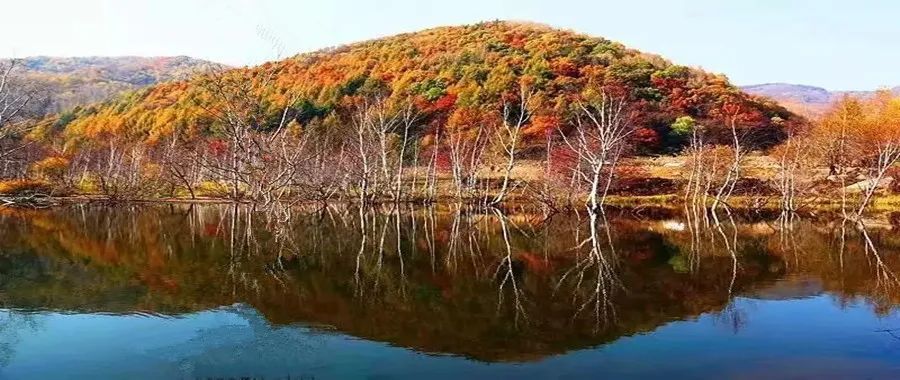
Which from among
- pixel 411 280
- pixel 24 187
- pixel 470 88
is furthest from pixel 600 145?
pixel 24 187

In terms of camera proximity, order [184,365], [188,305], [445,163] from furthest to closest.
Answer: [445,163], [188,305], [184,365]

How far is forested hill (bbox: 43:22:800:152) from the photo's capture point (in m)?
73.9

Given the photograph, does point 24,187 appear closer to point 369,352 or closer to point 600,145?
point 600,145

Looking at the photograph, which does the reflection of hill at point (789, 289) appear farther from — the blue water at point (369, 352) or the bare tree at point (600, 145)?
the bare tree at point (600, 145)

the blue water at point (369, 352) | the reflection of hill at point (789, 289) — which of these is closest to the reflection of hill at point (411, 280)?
the reflection of hill at point (789, 289)

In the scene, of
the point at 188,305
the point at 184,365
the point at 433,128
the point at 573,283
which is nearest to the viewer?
the point at 184,365

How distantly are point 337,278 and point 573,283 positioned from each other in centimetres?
600

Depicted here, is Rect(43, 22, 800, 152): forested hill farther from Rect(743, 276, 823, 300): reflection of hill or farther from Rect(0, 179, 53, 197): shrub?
Rect(743, 276, 823, 300): reflection of hill

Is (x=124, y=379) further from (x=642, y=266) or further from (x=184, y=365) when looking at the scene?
(x=642, y=266)

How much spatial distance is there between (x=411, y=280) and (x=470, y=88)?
6669 cm

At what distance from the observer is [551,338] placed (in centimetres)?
1186

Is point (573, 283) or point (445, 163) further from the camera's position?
point (445, 163)

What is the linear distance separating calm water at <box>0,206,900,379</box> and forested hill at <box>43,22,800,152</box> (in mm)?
43464

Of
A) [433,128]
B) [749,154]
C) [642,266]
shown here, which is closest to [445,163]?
[433,128]
